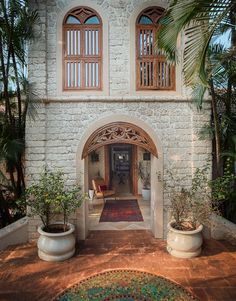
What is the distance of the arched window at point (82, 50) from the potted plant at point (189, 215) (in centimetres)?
302

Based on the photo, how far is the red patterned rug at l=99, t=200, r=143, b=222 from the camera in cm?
635

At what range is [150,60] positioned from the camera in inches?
193

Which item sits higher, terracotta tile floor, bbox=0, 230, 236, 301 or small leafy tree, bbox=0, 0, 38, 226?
small leafy tree, bbox=0, 0, 38, 226

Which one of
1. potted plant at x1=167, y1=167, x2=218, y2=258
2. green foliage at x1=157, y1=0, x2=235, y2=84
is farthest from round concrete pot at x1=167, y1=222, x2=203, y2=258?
green foliage at x1=157, y1=0, x2=235, y2=84

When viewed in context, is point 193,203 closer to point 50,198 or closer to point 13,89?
point 50,198

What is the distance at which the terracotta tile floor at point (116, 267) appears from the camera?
10.6 feet

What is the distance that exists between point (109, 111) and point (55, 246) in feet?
9.83

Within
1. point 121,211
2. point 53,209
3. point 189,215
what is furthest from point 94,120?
point 121,211

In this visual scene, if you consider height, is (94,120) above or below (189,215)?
above

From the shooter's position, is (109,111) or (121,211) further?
(121,211)

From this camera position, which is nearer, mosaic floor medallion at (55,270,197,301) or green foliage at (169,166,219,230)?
mosaic floor medallion at (55,270,197,301)

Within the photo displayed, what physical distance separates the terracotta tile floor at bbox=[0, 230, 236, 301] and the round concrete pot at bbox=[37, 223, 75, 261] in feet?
0.41

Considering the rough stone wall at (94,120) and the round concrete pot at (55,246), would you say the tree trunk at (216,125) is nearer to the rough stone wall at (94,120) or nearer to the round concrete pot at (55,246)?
the rough stone wall at (94,120)

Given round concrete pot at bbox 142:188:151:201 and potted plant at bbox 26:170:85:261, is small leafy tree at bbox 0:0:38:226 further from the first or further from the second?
round concrete pot at bbox 142:188:151:201
